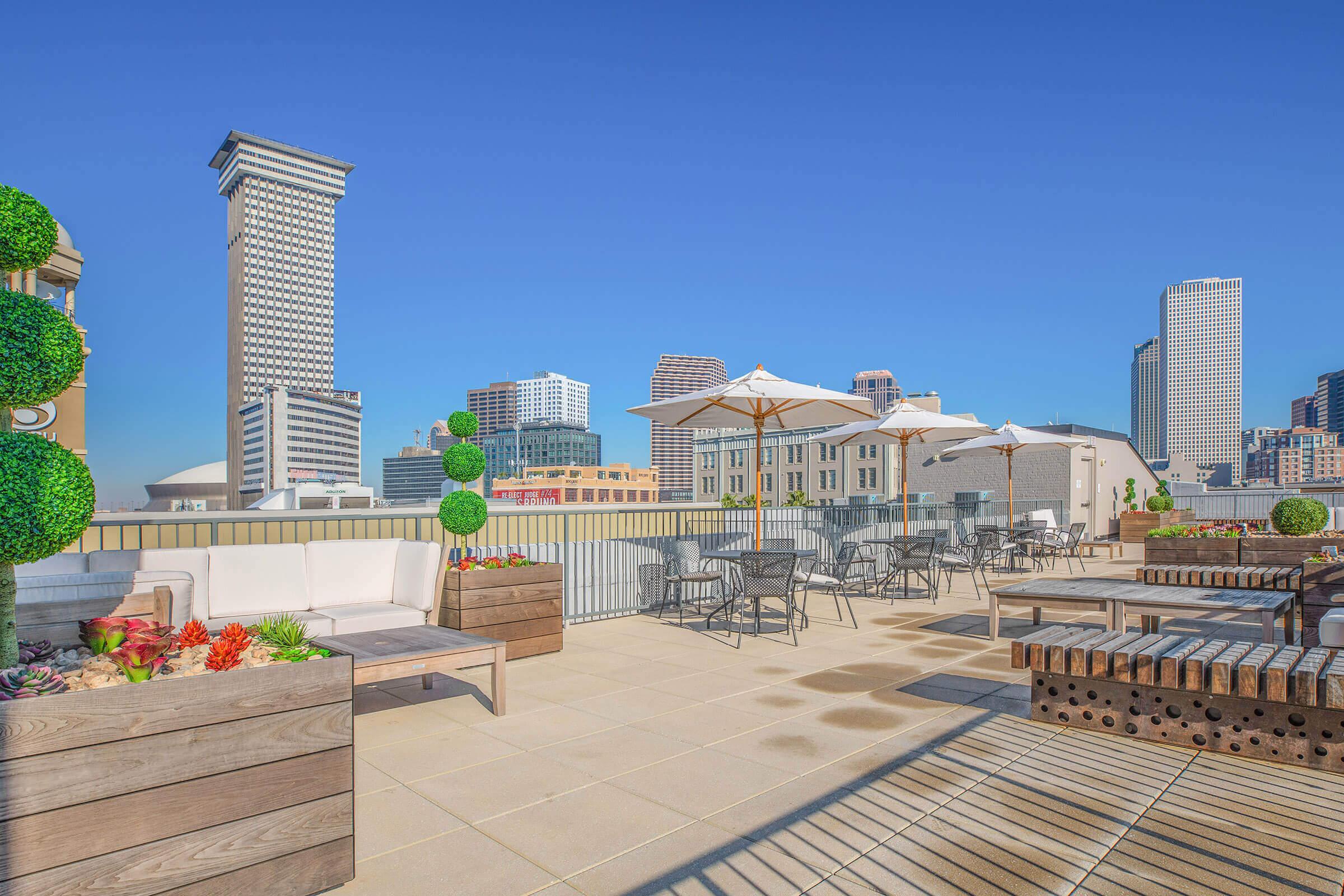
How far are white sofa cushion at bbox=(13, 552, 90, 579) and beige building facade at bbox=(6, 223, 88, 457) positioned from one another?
8.48 feet

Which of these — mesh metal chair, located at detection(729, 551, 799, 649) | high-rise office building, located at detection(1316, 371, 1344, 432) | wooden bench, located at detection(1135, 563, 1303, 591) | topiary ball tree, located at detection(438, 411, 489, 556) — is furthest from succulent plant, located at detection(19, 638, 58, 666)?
high-rise office building, located at detection(1316, 371, 1344, 432)

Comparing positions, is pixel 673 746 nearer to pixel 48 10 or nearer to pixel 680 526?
pixel 680 526

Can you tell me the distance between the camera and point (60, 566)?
15.1 ft

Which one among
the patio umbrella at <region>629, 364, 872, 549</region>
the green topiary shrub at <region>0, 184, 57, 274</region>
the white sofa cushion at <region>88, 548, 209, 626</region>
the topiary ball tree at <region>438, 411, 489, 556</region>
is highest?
the green topiary shrub at <region>0, 184, 57, 274</region>

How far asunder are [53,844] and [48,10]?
144 ft

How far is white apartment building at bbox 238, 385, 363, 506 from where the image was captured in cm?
12294

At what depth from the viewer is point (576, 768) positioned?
3.29 meters

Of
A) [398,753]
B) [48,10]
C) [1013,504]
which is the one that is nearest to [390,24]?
[1013,504]

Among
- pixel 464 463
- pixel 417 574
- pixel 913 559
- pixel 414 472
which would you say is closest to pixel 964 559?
pixel 913 559

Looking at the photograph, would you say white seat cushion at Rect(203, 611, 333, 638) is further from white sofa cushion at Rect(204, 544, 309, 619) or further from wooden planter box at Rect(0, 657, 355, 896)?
wooden planter box at Rect(0, 657, 355, 896)

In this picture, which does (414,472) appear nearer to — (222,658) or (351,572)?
(351,572)

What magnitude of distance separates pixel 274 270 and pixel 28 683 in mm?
159001

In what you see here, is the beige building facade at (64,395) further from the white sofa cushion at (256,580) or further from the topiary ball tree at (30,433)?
the topiary ball tree at (30,433)

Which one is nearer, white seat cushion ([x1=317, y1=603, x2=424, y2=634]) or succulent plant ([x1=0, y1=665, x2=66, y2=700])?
succulent plant ([x1=0, y1=665, x2=66, y2=700])
